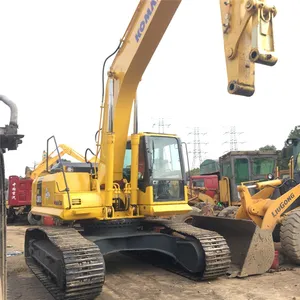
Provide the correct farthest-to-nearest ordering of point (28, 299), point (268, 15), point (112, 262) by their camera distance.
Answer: point (112, 262)
point (28, 299)
point (268, 15)

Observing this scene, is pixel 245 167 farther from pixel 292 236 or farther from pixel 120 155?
pixel 120 155

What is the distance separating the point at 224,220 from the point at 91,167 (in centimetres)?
254

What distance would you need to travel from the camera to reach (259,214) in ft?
23.2

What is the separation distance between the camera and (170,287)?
222 inches

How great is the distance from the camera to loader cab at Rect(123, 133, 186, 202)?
6335mm

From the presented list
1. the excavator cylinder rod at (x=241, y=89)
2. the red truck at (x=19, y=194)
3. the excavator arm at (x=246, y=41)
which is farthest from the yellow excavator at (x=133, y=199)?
the red truck at (x=19, y=194)

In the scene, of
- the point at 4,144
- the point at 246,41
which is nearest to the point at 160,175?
the point at 246,41

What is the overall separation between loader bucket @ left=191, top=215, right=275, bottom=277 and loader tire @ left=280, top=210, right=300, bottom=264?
1.45 ft

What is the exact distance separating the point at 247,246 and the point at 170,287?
4.94 ft

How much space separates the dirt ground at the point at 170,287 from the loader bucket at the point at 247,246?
0.52ft

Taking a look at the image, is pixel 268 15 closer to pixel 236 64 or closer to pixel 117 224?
pixel 236 64

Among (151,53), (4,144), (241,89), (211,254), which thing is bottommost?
(211,254)

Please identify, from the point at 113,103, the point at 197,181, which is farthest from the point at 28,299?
the point at 197,181

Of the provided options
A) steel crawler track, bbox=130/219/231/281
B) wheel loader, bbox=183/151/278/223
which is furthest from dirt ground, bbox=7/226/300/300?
wheel loader, bbox=183/151/278/223
